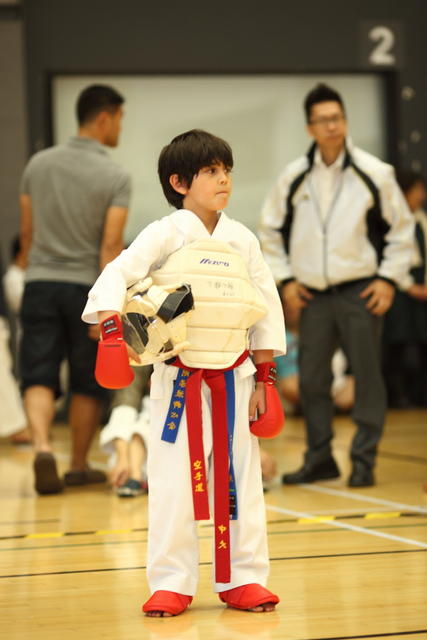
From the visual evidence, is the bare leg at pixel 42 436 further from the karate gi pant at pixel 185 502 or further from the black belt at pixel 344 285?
the karate gi pant at pixel 185 502

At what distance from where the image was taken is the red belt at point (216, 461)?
289 cm

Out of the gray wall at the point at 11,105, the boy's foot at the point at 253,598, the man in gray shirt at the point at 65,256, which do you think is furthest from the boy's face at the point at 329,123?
the gray wall at the point at 11,105

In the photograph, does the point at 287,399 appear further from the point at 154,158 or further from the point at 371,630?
the point at 371,630

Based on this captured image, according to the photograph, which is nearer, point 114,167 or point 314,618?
point 314,618

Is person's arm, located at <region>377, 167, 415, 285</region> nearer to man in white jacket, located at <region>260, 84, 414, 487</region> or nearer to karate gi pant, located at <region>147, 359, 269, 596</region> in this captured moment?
man in white jacket, located at <region>260, 84, 414, 487</region>

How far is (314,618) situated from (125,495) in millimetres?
2230

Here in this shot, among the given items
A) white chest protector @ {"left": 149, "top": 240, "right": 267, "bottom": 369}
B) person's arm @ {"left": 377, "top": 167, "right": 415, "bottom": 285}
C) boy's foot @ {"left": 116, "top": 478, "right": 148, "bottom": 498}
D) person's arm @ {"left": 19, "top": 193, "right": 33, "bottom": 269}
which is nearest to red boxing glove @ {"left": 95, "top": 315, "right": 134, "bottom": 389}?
white chest protector @ {"left": 149, "top": 240, "right": 267, "bottom": 369}

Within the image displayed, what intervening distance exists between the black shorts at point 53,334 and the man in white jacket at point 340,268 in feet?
3.19

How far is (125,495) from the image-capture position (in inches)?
197

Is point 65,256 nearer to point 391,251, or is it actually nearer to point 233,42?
point 391,251

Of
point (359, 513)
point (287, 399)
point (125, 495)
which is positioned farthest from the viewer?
point (287, 399)

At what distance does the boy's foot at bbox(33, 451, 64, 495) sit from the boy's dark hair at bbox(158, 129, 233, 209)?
2357 mm

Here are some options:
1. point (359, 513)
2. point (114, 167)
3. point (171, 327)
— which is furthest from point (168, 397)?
point (114, 167)

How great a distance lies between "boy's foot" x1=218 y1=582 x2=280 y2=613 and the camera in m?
2.94
